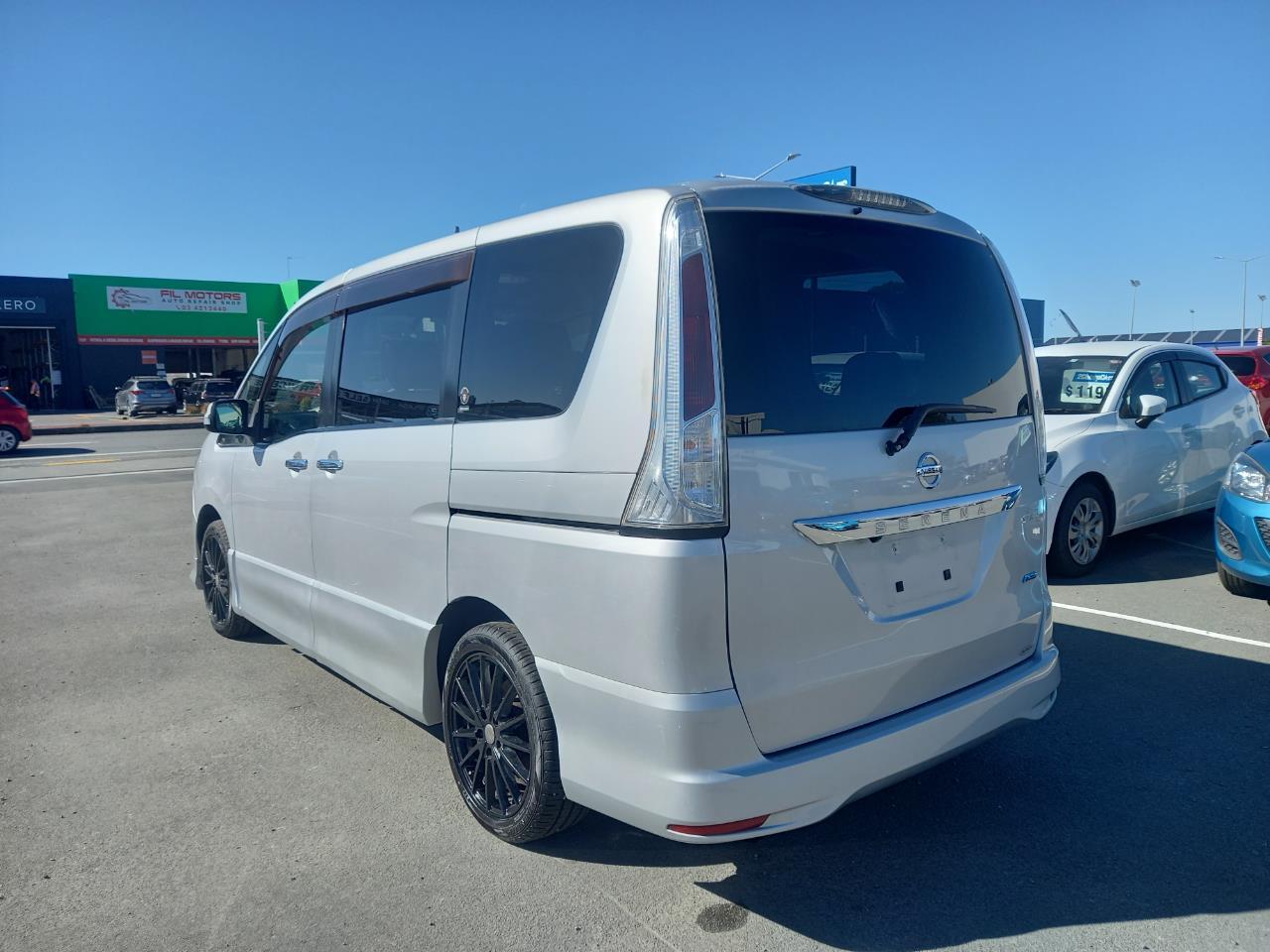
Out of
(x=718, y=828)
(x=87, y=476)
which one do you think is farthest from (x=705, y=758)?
(x=87, y=476)

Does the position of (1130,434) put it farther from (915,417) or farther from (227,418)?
(227,418)

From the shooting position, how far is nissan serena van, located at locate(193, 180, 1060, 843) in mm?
2438

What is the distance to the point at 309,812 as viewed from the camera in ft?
11.5

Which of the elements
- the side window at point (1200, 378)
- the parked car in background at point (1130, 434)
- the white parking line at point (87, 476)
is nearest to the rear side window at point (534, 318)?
the parked car in background at point (1130, 434)

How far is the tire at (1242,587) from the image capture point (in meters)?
6.11

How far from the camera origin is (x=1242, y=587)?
20.1 feet

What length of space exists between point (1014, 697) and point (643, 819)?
1395 mm

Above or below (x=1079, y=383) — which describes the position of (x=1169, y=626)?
below

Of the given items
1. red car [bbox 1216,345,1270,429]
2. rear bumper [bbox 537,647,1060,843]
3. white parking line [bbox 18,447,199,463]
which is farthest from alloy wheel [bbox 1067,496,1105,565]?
white parking line [bbox 18,447,199,463]

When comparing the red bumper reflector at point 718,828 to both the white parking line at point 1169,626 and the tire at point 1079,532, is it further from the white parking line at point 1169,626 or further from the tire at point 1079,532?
the tire at point 1079,532

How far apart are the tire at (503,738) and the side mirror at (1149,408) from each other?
19.5ft

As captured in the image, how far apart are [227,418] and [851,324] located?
348cm

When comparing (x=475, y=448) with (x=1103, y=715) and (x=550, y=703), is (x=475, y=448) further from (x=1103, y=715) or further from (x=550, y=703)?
(x=1103, y=715)

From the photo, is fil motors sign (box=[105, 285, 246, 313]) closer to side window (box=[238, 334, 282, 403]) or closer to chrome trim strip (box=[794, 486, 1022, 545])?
side window (box=[238, 334, 282, 403])
